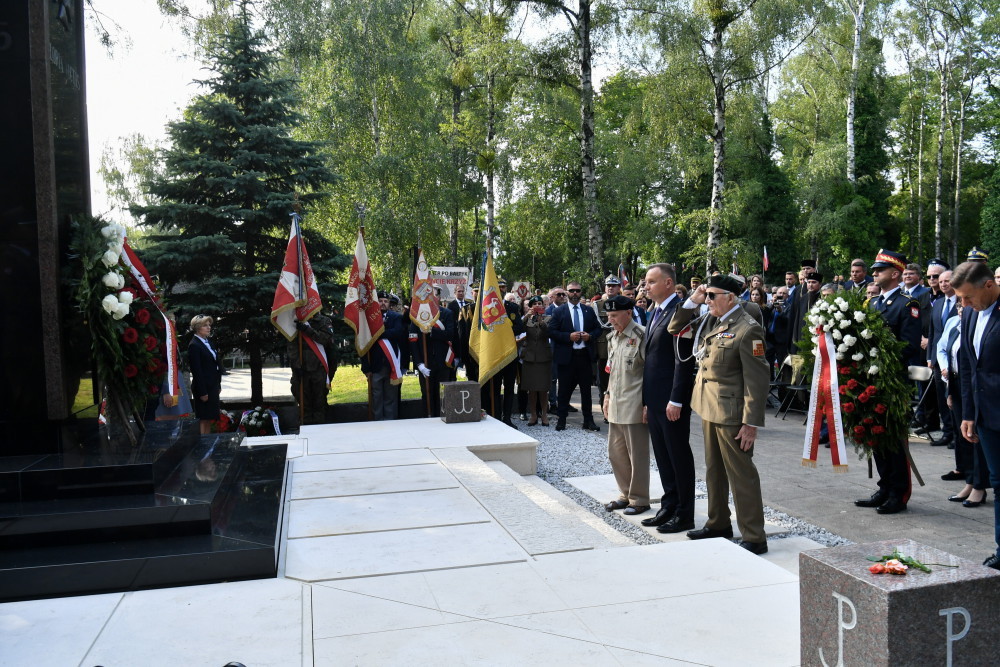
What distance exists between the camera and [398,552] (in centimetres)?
477

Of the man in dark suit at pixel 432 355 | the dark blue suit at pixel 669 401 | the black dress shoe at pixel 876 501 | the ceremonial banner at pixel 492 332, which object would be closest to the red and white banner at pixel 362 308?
the man in dark suit at pixel 432 355

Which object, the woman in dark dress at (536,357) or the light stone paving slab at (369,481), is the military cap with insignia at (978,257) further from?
the woman in dark dress at (536,357)

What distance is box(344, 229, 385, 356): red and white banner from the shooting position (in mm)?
10898

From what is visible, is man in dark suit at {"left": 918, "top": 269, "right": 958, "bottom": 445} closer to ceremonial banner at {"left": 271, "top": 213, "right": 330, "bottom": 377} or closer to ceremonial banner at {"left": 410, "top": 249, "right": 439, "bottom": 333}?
ceremonial banner at {"left": 410, "top": 249, "right": 439, "bottom": 333}

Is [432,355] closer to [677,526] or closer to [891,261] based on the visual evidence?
[677,526]

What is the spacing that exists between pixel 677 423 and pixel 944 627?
3352 mm

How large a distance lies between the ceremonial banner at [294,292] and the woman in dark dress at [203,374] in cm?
110

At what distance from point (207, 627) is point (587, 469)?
5.53m

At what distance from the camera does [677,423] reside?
19.6ft

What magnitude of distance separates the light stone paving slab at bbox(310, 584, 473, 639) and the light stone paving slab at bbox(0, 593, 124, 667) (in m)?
1.04

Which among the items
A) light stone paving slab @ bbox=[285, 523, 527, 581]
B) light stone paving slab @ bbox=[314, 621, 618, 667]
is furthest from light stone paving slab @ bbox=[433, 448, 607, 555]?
light stone paving slab @ bbox=[314, 621, 618, 667]

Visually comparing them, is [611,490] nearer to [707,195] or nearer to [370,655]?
[370,655]

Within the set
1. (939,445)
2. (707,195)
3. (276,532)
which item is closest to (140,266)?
(276,532)

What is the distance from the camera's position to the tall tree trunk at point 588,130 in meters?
17.3
